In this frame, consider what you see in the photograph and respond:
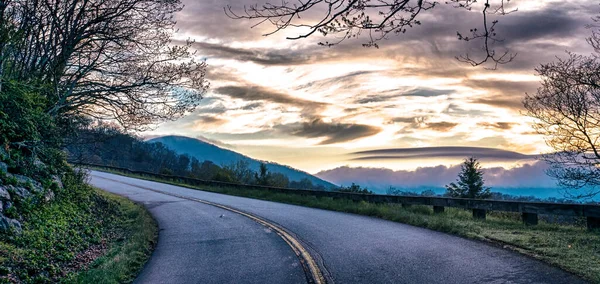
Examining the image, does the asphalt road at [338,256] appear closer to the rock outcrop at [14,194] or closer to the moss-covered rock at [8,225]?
the moss-covered rock at [8,225]

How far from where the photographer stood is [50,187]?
485 inches

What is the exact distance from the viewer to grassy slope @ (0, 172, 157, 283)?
7543 mm

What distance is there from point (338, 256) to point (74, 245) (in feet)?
19.8

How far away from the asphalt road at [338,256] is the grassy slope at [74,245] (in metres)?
0.50

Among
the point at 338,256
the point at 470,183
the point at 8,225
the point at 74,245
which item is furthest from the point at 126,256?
the point at 470,183

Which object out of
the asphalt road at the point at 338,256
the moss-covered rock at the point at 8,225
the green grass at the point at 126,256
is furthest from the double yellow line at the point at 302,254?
the moss-covered rock at the point at 8,225

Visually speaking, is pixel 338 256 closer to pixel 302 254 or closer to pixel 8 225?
pixel 302 254

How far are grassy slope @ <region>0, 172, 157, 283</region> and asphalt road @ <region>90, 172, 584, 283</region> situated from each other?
0.50 m

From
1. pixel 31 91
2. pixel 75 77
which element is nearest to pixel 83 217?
pixel 31 91

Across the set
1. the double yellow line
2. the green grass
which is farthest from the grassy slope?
the double yellow line

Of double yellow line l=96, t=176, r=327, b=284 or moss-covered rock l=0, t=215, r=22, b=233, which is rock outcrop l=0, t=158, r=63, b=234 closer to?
moss-covered rock l=0, t=215, r=22, b=233

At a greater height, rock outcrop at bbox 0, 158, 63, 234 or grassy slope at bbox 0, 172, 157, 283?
rock outcrop at bbox 0, 158, 63, 234

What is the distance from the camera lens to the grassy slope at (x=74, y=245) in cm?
754

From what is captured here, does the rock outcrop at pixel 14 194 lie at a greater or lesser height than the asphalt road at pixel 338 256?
greater
